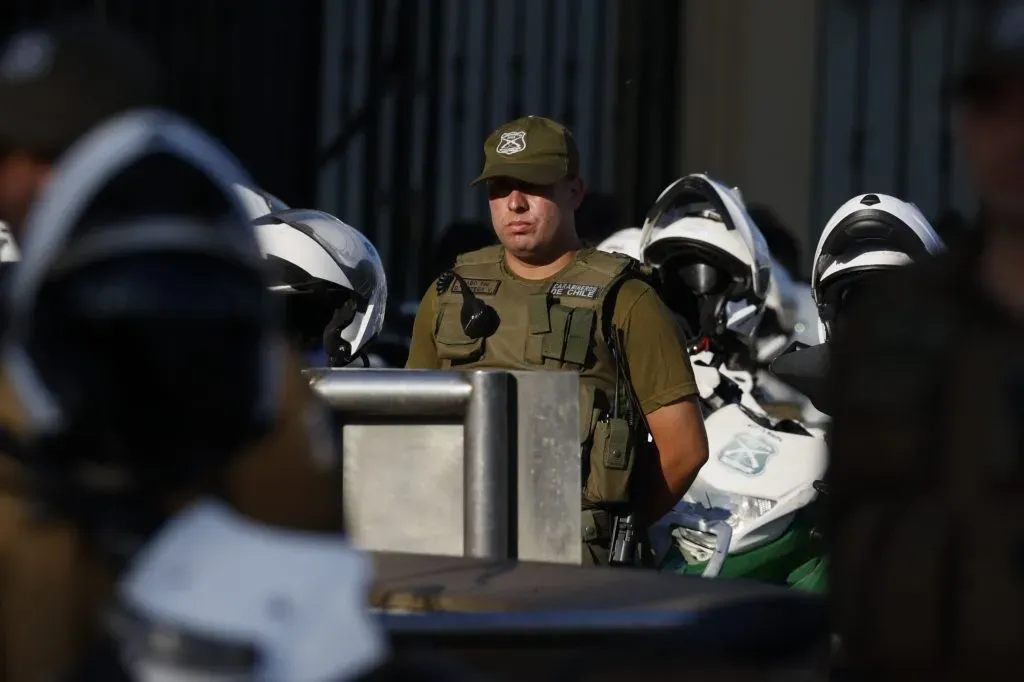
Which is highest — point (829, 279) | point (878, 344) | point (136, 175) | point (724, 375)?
point (136, 175)

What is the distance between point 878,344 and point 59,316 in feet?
2.91

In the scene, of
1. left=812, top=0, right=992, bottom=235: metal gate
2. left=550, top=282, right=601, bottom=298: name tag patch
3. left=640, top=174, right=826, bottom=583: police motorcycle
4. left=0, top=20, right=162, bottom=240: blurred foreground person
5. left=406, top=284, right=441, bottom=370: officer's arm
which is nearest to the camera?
left=0, top=20, right=162, bottom=240: blurred foreground person

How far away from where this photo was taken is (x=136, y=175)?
6.84 feet

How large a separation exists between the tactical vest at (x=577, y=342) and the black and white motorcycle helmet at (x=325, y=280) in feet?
0.73

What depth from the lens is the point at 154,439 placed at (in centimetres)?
204

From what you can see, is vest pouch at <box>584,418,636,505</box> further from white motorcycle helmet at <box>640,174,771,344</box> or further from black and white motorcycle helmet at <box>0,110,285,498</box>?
black and white motorcycle helmet at <box>0,110,285,498</box>

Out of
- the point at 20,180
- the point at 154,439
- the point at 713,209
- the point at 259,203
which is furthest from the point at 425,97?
the point at 154,439

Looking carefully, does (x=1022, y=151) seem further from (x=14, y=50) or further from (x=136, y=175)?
(x=14, y=50)

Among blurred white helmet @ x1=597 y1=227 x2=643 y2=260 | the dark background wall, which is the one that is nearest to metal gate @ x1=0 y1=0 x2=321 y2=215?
the dark background wall

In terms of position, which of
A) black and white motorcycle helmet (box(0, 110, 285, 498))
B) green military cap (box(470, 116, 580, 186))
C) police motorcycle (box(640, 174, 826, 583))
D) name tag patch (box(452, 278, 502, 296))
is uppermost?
black and white motorcycle helmet (box(0, 110, 285, 498))

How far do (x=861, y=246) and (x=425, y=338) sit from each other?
118 cm

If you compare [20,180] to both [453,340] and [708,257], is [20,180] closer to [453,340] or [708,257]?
[453,340]

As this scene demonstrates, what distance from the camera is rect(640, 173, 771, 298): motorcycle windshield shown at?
6.00 meters

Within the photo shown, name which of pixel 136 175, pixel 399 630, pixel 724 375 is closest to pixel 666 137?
pixel 724 375
